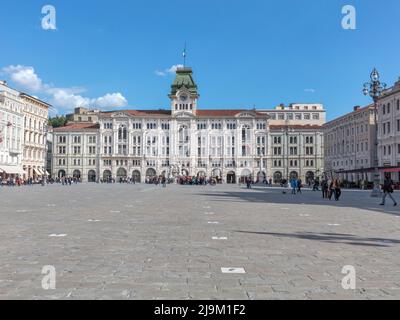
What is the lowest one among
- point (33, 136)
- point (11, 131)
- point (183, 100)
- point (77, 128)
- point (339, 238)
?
point (339, 238)

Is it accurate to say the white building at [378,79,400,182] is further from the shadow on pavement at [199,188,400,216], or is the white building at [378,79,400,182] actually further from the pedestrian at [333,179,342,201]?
the pedestrian at [333,179,342,201]

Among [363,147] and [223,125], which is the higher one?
[223,125]

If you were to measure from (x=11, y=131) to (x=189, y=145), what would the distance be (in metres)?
43.4

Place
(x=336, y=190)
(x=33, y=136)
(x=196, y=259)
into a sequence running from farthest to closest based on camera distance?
(x=33, y=136), (x=336, y=190), (x=196, y=259)

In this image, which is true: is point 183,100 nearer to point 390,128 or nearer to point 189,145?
point 189,145

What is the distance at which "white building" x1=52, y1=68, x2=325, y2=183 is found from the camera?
109 m

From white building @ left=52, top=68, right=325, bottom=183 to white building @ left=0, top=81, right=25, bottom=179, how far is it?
28.2 metres

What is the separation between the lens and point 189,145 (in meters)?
110

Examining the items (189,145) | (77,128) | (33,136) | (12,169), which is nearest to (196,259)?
(12,169)

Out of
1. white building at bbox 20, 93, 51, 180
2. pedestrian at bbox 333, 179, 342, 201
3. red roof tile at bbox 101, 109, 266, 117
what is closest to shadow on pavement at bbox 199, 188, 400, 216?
pedestrian at bbox 333, 179, 342, 201

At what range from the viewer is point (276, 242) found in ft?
33.3

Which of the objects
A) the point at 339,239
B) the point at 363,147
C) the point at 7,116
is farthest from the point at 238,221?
the point at 7,116

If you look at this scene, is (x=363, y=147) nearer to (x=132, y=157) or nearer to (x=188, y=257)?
(x=132, y=157)
